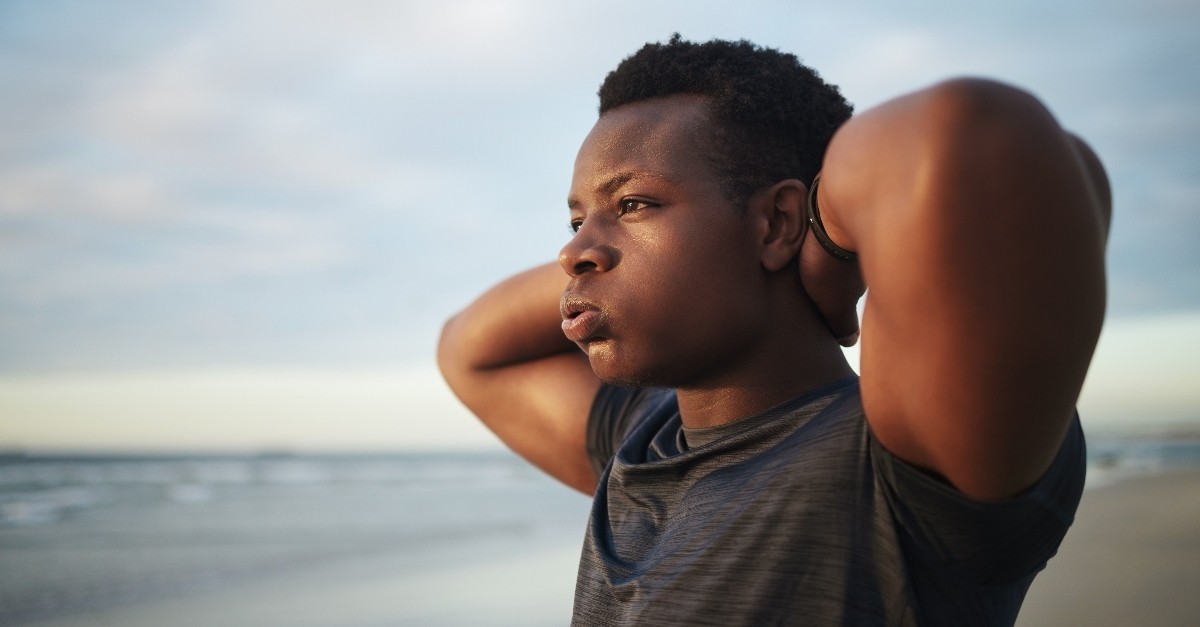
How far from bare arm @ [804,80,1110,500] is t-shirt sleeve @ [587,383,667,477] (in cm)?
100

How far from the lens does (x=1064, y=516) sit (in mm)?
1157

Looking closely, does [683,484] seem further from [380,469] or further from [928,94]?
[380,469]

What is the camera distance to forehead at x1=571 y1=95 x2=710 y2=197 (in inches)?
57.2

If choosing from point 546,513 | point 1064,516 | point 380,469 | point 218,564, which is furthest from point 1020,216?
point 380,469

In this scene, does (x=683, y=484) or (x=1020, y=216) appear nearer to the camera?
(x=1020, y=216)

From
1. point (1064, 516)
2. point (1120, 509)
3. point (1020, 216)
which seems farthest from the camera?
point (1120, 509)

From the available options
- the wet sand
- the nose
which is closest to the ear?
the nose

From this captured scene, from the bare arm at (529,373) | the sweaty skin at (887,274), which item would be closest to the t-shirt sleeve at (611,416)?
the bare arm at (529,373)

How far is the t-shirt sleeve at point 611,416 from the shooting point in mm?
2014

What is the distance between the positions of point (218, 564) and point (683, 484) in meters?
6.65

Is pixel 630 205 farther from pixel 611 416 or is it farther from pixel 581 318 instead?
pixel 611 416

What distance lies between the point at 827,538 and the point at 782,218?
19.6 inches

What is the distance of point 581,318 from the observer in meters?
1.47

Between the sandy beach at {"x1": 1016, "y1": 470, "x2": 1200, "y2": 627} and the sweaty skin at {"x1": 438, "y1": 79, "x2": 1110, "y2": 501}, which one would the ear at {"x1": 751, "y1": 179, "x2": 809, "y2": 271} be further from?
the sandy beach at {"x1": 1016, "y1": 470, "x2": 1200, "y2": 627}
